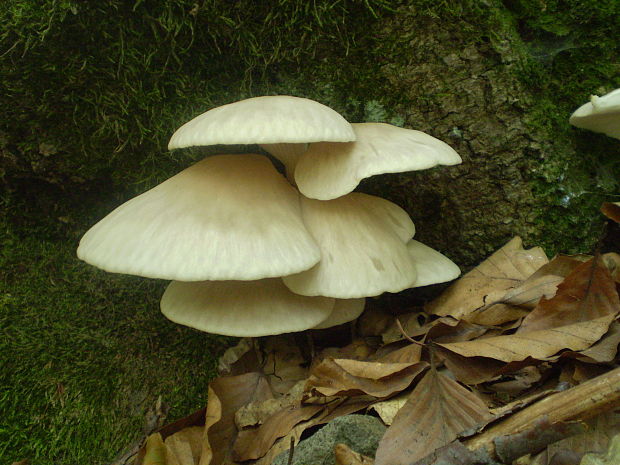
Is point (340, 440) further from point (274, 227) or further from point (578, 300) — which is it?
point (578, 300)

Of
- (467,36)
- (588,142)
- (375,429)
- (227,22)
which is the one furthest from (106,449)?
(588,142)

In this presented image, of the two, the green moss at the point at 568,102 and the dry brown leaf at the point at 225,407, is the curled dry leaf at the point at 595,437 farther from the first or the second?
the dry brown leaf at the point at 225,407

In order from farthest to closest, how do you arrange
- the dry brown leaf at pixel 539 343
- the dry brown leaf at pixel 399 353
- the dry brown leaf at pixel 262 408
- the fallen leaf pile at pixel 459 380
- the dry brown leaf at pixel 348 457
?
the dry brown leaf at pixel 262 408 < the dry brown leaf at pixel 399 353 < the dry brown leaf at pixel 539 343 < the dry brown leaf at pixel 348 457 < the fallen leaf pile at pixel 459 380

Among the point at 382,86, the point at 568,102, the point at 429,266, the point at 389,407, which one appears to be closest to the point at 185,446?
the point at 389,407

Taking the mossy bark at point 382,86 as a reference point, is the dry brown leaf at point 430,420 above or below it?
below

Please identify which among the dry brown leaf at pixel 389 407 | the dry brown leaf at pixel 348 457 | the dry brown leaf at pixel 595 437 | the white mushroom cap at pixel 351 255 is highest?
the white mushroom cap at pixel 351 255

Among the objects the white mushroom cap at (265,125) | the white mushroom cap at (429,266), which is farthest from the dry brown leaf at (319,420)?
the white mushroom cap at (265,125)
